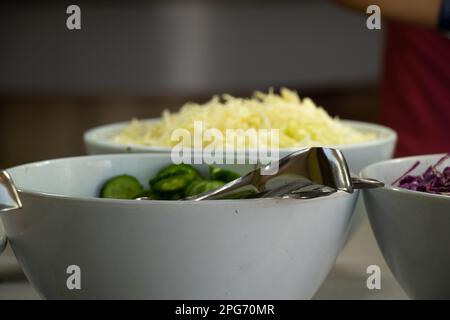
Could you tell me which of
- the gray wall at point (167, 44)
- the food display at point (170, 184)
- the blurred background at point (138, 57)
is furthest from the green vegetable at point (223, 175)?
A: the gray wall at point (167, 44)

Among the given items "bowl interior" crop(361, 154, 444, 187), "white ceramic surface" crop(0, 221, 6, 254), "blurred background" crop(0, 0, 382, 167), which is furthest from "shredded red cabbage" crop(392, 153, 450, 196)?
"blurred background" crop(0, 0, 382, 167)

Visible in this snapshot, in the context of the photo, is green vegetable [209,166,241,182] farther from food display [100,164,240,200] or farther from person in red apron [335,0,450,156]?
person in red apron [335,0,450,156]

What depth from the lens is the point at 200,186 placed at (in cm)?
76

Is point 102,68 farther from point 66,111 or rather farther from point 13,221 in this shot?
point 13,221

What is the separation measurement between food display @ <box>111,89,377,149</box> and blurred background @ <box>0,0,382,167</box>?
10.2ft

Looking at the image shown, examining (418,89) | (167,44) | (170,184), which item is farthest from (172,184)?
(167,44)

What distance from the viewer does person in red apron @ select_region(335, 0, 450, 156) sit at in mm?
1729

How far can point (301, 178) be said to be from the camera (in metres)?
0.64

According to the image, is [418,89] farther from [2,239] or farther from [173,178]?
[2,239]

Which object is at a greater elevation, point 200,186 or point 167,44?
point 200,186

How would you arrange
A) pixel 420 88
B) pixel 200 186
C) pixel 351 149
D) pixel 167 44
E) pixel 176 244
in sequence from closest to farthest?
1. pixel 176 244
2. pixel 200 186
3. pixel 351 149
4. pixel 420 88
5. pixel 167 44

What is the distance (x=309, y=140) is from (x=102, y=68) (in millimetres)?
3501

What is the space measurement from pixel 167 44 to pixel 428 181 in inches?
142

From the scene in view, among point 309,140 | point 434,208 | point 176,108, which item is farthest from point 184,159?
point 176,108
